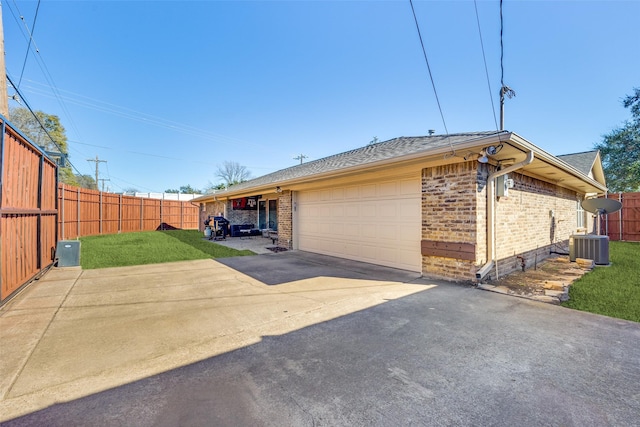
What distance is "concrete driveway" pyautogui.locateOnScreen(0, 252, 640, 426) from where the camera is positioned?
77.9 inches

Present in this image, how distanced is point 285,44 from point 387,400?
36.5 feet

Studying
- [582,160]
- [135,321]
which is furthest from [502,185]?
[582,160]

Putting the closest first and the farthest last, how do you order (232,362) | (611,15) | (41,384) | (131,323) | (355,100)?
(41,384), (232,362), (131,323), (611,15), (355,100)

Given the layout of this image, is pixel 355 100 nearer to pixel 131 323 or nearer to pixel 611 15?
pixel 611 15

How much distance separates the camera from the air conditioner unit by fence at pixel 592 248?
745 centimetres

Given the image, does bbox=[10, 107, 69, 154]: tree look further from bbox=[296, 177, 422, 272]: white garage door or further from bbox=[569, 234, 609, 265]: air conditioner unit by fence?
bbox=[569, 234, 609, 265]: air conditioner unit by fence

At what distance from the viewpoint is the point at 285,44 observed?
1011cm

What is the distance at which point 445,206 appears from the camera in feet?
19.5

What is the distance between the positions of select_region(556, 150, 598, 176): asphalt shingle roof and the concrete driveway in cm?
1099

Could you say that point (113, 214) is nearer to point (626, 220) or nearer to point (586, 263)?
point (586, 263)

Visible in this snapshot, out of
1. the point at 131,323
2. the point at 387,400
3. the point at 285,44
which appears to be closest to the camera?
the point at 387,400

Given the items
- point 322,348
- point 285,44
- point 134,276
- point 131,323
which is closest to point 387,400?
point 322,348

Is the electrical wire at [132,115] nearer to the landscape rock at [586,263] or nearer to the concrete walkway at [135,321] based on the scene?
the concrete walkway at [135,321]

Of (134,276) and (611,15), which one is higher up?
(611,15)
